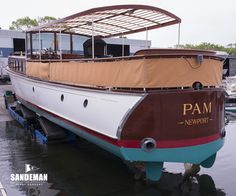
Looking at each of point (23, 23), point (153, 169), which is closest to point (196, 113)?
point (153, 169)

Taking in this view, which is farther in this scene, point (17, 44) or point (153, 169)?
point (17, 44)

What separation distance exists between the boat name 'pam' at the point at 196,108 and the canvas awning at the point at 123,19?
2.43 meters

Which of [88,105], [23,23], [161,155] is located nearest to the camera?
[161,155]

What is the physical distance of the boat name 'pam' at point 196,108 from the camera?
5.24 m

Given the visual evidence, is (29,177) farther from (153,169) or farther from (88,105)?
(153,169)

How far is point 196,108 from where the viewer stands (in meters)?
5.32

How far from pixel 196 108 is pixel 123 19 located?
11.7ft

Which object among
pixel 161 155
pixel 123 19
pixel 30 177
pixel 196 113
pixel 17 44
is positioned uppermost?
pixel 17 44

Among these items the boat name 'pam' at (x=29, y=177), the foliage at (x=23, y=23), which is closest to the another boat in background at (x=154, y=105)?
the boat name 'pam' at (x=29, y=177)

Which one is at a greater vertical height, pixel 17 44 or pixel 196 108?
pixel 17 44

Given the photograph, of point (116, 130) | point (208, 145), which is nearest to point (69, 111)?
point (116, 130)

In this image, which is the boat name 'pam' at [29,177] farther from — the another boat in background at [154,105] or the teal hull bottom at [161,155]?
the teal hull bottom at [161,155]

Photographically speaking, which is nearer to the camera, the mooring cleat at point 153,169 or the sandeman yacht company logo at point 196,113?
the sandeman yacht company logo at point 196,113

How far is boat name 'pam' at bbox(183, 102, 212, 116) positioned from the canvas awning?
243 cm
